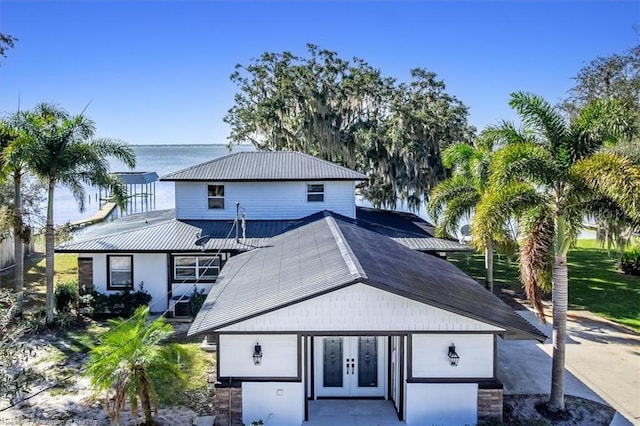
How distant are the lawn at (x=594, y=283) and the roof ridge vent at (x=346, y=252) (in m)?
10.0

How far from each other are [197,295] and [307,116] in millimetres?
14860

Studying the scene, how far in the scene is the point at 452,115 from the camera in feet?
89.9

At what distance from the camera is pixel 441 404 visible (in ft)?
34.4

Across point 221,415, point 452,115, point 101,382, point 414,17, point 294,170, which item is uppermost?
point 414,17

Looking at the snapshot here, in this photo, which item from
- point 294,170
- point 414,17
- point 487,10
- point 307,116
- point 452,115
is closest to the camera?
point 487,10

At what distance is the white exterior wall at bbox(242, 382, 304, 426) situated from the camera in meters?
10.4

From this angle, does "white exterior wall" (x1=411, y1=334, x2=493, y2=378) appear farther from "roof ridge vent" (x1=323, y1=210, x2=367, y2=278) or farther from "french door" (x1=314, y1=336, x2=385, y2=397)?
"roof ridge vent" (x1=323, y1=210, x2=367, y2=278)

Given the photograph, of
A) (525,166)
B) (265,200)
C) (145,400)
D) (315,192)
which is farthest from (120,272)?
(525,166)

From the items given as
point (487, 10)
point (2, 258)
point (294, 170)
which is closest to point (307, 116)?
point (294, 170)

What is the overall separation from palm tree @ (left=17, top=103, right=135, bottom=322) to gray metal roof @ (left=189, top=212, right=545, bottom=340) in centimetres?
509

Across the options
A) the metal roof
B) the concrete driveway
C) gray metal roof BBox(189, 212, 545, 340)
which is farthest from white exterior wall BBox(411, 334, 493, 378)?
the metal roof

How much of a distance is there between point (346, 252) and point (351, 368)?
2.65 metres

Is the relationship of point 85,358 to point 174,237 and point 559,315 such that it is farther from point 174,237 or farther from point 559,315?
point 559,315

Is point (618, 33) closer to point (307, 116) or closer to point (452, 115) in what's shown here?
point (452, 115)
